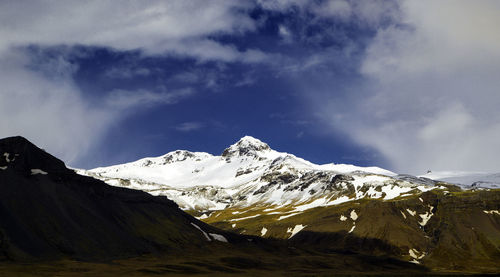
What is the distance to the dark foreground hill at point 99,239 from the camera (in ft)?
403

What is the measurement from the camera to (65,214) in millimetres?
142750

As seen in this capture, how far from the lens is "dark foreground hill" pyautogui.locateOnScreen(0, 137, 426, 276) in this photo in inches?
4838

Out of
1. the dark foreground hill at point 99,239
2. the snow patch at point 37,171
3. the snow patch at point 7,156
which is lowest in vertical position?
the dark foreground hill at point 99,239

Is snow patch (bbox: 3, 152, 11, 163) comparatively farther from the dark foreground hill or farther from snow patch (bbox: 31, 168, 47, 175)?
snow patch (bbox: 31, 168, 47, 175)

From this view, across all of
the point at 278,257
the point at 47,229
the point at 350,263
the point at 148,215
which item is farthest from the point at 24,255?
the point at 350,263

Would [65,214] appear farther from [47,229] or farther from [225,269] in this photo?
[225,269]

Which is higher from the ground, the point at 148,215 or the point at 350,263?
the point at 148,215

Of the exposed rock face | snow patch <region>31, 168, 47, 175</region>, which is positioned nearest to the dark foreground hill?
snow patch <region>31, 168, 47, 175</region>

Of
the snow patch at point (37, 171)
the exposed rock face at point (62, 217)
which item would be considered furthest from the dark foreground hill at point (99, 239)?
the exposed rock face at point (62, 217)

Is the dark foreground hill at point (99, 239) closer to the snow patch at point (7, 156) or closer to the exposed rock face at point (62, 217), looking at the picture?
the snow patch at point (7, 156)

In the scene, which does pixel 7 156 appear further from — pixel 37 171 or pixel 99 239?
pixel 99 239

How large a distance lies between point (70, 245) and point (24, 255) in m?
15.2

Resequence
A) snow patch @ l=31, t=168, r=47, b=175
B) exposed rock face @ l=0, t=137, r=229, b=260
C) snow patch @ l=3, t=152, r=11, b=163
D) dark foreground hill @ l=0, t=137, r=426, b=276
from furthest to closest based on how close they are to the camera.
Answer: snow patch @ l=31, t=168, r=47, b=175
snow patch @ l=3, t=152, r=11, b=163
exposed rock face @ l=0, t=137, r=229, b=260
dark foreground hill @ l=0, t=137, r=426, b=276

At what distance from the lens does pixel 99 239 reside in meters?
144
